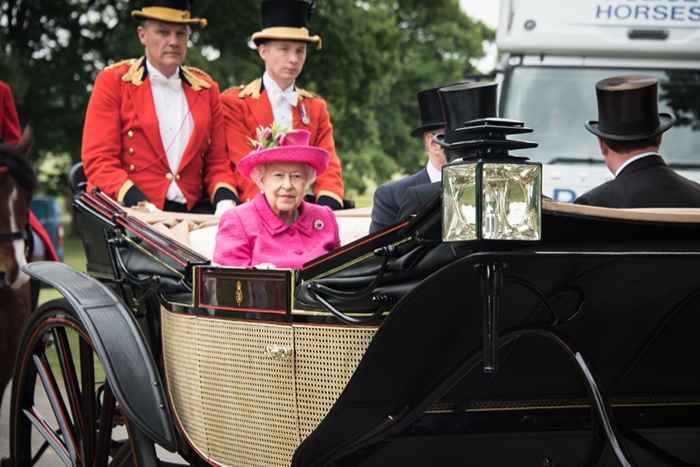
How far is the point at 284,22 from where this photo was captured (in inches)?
209

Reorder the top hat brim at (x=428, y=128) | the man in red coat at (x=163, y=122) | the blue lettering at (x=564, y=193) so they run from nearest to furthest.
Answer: the man in red coat at (x=163, y=122), the top hat brim at (x=428, y=128), the blue lettering at (x=564, y=193)

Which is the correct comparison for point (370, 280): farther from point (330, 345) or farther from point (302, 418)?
point (302, 418)

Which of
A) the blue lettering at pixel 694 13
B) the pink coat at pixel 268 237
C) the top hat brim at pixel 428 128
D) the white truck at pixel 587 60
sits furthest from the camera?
the blue lettering at pixel 694 13

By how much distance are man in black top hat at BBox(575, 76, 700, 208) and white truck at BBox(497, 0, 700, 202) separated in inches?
192

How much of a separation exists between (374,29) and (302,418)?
66.6ft

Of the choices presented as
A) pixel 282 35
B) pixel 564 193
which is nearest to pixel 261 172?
pixel 282 35

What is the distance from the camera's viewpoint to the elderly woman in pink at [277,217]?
12.6 ft

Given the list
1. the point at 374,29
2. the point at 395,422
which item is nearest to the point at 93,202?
the point at 395,422

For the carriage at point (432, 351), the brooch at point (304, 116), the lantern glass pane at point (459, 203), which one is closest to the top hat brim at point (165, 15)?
the brooch at point (304, 116)

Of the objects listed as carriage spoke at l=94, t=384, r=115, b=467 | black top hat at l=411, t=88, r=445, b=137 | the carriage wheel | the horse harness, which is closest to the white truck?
black top hat at l=411, t=88, r=445, b=137

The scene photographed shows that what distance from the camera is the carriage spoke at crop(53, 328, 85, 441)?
12.9ft

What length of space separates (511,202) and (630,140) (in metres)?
1.57

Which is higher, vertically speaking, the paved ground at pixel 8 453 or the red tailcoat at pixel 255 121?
the red tailcoat at pixel 255 121

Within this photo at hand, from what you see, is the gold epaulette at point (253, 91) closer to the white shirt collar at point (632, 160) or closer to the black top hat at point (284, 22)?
the black top hat at point (284, 22)
